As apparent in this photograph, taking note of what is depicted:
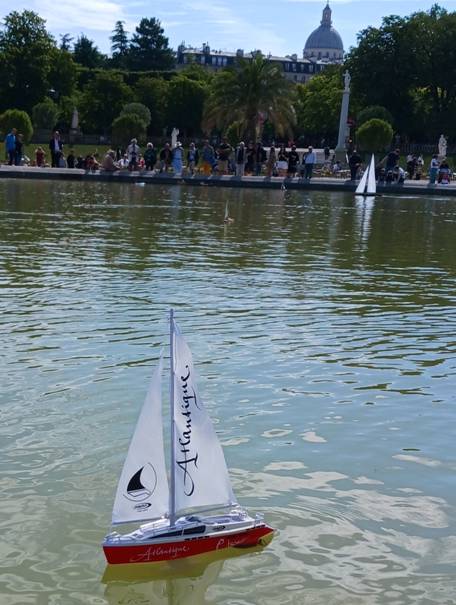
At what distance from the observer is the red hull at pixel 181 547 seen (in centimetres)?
553

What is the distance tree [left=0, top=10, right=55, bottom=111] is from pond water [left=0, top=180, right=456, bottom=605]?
65.9 meters

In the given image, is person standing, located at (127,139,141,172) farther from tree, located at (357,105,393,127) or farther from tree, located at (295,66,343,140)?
tree, located at (295,66,343,140)

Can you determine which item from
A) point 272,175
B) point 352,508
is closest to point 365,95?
point 272,175

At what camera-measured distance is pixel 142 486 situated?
18.0 feet

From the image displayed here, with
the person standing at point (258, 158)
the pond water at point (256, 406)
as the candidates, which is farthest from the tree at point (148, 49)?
the pond water at point (256, 406)

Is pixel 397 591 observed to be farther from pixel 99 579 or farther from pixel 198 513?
pixel 99 579

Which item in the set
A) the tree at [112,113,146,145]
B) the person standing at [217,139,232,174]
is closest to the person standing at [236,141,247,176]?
the person standing at [217,139,232,174]

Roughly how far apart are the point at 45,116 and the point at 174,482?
233 ft

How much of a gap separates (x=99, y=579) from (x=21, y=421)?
2.64 meters

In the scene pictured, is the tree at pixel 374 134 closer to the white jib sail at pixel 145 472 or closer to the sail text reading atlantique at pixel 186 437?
the sail text reading atlantique at pixel 186 437

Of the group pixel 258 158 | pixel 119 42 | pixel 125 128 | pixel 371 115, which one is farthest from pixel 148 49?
pixel 258 158

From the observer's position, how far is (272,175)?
39375mm

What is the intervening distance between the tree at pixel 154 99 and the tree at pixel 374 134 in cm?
3770

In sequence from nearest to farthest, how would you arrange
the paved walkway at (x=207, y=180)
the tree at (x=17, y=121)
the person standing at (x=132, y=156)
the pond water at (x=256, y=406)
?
the pond water at (x=256, y=406) < the paved walkway at (x=207, y=180) < the person standing at (x=132, y=156) < the tree at (x=17, y=121)
